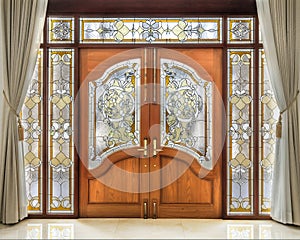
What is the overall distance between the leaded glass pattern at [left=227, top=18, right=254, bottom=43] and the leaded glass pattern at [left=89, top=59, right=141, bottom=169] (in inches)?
42.8

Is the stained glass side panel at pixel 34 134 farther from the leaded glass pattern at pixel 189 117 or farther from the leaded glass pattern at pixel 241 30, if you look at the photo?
the leaded glass pattern at pixel 241 30

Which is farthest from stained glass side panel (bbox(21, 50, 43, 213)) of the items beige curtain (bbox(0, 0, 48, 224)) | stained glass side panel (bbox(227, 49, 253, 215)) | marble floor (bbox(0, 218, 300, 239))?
stained glass side panel (bbox(227, 49, 253, 215))

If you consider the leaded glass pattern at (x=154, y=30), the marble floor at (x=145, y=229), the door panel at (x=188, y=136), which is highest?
the leaded glass pattern at (x=154, y=30)

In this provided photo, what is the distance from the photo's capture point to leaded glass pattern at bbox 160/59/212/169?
4855 millimetres

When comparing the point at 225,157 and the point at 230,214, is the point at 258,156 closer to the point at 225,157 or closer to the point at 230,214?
the point at 225,157

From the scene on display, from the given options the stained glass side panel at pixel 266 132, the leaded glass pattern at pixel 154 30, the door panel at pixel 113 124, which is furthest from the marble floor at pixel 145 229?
the leaded glass pattern at pixel 154 30

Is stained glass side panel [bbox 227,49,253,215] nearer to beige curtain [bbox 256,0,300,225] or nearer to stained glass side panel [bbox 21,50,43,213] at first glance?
beige curtain [bbox 256,0,300,225]

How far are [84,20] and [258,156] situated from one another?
245 centimetres

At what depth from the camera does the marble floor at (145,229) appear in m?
4.21

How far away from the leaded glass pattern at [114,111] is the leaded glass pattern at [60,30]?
0.58m

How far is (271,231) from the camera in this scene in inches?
172

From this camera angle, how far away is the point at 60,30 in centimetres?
487

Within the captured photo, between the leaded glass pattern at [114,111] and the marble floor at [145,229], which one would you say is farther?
the leaded glass pattern at [114,111]

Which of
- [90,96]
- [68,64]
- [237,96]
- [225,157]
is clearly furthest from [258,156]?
[68,64]
